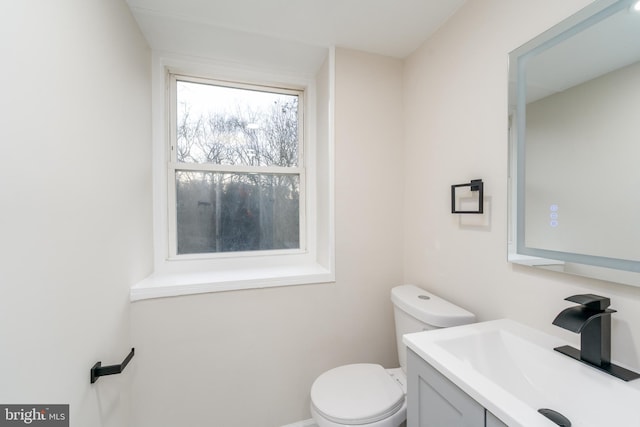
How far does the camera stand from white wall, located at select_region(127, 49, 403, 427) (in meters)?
1.33

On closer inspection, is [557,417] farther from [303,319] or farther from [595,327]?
[303,319]

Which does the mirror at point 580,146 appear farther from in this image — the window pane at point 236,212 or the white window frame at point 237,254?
the window pane at point 236,212

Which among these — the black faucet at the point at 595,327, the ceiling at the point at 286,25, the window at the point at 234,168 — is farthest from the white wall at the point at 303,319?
the black faucet at the point at 595,327

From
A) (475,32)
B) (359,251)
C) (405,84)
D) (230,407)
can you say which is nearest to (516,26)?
(475,32)

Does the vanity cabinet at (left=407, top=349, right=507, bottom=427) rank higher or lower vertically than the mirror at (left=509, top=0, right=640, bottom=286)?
lower

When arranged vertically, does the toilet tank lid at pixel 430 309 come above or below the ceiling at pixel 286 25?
below

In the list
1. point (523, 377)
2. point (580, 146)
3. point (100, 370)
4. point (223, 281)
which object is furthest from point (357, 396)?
point (580, 146)

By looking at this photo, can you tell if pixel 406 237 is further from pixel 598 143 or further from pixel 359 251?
pixel 598 143

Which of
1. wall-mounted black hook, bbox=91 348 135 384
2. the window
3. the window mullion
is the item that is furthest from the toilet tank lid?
wall-mounted black hook, bbox=91 348 135 384

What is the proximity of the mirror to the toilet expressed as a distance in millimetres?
416

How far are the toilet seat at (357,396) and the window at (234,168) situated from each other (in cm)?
87

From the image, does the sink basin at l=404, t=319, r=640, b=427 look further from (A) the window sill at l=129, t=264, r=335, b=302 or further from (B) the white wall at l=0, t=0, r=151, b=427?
(B) the white wall at l=0, t=0, r=151, b=427

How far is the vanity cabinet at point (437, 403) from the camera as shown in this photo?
26.1 inches

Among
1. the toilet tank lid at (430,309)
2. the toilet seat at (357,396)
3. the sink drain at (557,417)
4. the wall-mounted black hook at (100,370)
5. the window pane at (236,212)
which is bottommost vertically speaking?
the toilet seat at (357,396)
